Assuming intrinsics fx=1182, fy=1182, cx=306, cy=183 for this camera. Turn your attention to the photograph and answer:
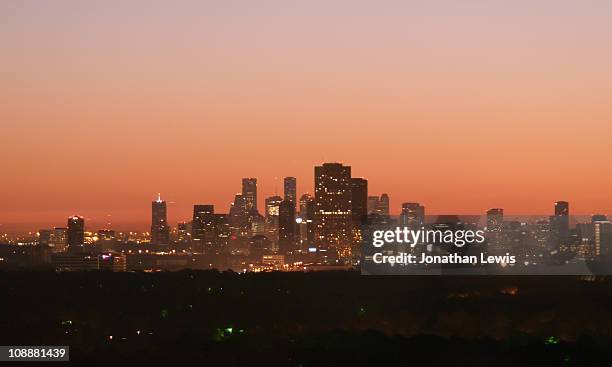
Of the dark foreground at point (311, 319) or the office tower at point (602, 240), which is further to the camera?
the office tower at point (602, 240)

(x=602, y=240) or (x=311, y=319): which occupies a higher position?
(x=602, y=240)

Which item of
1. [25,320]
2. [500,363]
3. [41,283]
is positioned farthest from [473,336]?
[41,283]

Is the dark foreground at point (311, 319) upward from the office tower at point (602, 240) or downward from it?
downward

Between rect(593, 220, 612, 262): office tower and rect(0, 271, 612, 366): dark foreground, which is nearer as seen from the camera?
rect(0, 271, 612, 366): dark foreground

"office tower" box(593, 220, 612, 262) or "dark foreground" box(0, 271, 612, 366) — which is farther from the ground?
"office tower" box(593, 220, 612, 262)

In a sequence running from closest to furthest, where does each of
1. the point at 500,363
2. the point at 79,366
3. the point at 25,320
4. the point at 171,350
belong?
the point at 79,366 < the point at 500,363 < the point at 171,350 < the point at 25,320

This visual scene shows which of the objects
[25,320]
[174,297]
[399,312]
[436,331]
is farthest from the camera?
[174,297]

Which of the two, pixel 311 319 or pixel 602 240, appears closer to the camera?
pixel 311 319

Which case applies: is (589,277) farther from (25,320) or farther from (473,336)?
(25,320)
